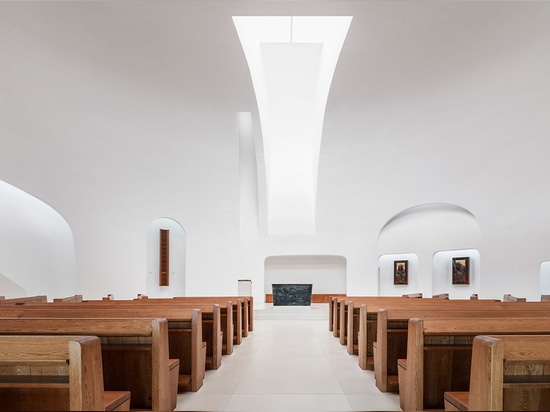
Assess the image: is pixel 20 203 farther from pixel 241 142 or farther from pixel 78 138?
pixel 241 142

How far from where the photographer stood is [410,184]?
11148 mm

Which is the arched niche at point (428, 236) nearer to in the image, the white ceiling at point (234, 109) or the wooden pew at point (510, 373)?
the white ceiling at point (234, 109)

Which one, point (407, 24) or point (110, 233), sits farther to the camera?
point (110, 233)

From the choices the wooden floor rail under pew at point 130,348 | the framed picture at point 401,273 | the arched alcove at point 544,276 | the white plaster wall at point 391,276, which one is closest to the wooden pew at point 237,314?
the wooden floor rail under pew at point 130,348

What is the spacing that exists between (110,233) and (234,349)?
18.0 ft

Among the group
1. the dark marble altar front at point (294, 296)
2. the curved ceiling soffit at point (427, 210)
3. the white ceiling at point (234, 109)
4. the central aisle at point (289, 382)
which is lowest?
the dark marble altar front at point (294, 296)

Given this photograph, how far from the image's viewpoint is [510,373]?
2.13 meters

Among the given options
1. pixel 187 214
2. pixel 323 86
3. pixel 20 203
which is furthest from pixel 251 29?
pixel 20 203

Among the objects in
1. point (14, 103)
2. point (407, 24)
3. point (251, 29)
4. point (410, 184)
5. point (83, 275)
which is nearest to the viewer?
point (407, 24)

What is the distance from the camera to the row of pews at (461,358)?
191 centimetres

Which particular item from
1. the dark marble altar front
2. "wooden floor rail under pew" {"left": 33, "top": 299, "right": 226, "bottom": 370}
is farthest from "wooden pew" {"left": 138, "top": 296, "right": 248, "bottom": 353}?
the dark marble altar front

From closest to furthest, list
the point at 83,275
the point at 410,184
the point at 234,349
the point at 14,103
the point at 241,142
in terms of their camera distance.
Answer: the point at 234,349, the point at 14,103, the point at 83,275, the point at 410,184, the point at 241,142

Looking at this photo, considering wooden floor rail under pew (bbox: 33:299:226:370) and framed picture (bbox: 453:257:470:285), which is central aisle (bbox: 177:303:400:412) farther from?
framed picture (bbox: 453:257:470:285)

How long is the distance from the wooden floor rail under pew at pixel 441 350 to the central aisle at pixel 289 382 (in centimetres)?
48
